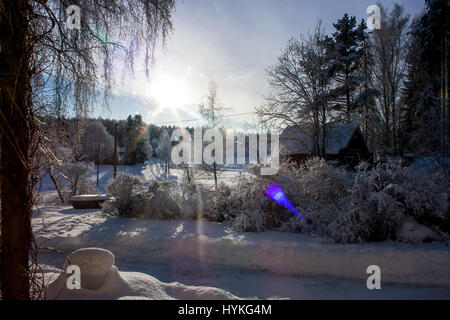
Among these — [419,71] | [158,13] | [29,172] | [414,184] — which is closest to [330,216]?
[414,184]

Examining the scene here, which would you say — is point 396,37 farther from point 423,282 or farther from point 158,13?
point 158,13

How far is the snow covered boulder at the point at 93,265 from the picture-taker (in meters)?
2.96

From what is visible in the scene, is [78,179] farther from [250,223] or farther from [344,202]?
[344,202]

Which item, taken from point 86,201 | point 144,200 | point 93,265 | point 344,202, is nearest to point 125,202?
point 144,200

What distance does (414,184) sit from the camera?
5.68 m

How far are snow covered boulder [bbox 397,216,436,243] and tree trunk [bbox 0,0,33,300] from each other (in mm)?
6466

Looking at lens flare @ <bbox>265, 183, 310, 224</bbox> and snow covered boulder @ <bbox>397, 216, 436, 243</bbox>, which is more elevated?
lens flare @ <bbox>265, 183, 310, 224</bbox>

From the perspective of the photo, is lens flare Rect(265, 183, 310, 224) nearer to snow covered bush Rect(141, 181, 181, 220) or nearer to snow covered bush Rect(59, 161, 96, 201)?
snow covered bush Rect(141, 181, 181, 220)

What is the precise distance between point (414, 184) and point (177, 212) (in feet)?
21.5

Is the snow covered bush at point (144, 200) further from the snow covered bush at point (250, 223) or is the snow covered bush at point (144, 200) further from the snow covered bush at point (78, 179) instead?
the snow covered bush at point (78, 179)

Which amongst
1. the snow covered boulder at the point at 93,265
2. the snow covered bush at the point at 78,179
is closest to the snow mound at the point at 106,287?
the snow covered boulder at the point at 93,265

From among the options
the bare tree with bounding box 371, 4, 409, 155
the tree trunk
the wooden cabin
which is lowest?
the tree trunk

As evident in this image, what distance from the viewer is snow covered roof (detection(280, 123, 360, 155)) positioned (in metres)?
17.6

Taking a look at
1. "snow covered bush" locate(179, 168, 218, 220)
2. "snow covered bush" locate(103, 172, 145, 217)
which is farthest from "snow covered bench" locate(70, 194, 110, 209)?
"snow covered bush" locate(179, 168, 218, 220)
